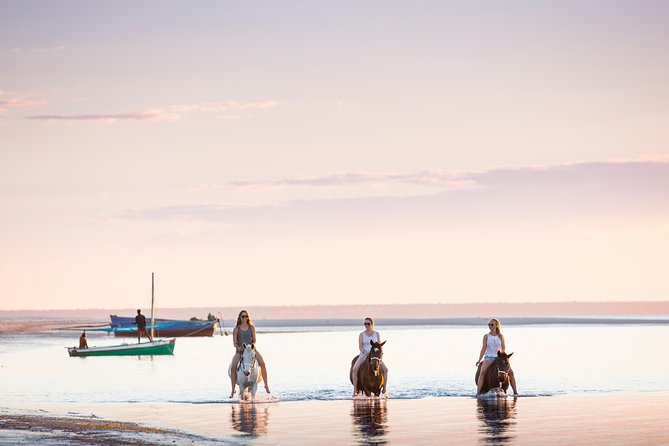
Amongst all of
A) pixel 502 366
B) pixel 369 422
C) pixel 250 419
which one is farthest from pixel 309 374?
pixel 369 422

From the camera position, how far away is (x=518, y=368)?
47.7 m

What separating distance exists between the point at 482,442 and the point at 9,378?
2666 cm

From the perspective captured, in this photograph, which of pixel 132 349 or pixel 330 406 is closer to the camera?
pixel 330 406

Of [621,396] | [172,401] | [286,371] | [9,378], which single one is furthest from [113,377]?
[621,396]

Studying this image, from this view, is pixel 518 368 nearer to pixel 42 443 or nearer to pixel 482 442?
pixel 482 442

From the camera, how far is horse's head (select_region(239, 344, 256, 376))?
29781 millimetres

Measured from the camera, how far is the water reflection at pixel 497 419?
853 inches

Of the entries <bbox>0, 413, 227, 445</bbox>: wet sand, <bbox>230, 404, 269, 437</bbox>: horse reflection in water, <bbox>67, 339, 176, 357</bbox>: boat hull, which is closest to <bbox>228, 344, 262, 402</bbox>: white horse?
<bbox>230, 404, 269, 437</bbox>: horse reflection in water

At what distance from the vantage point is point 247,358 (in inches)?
1179

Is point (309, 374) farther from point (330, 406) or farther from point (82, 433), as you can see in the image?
point (82, 433)

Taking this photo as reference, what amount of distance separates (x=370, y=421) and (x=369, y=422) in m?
0.25

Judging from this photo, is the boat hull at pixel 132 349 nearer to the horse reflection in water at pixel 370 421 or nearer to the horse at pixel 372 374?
the horse at pixel 372 374

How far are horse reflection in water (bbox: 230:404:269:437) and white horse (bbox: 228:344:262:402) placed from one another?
74 centimetres

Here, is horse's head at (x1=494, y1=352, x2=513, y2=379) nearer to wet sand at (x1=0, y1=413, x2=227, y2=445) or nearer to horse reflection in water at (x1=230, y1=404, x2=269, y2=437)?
horse reflection in water at (x1=230, y1=404, x2=269, y2=437)
